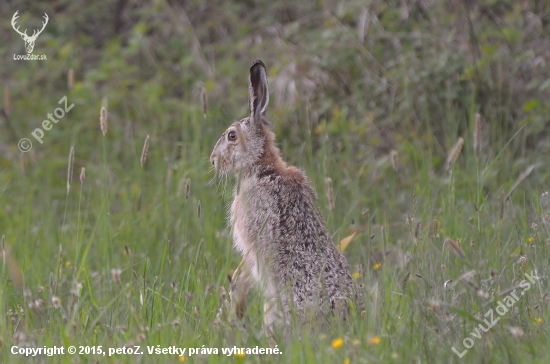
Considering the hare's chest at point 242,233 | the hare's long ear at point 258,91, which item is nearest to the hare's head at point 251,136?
the hare's long ear at point 258,91

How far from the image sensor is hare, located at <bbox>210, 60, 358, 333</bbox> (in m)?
4.42

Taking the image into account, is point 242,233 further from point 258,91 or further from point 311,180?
point 311,180

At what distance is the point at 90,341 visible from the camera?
4.19m

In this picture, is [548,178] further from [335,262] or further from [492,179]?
[335,262]

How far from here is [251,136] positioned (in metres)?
5.67

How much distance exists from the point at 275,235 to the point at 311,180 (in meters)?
1.77

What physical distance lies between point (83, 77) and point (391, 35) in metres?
4.63

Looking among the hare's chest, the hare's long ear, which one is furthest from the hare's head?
the hare's chest

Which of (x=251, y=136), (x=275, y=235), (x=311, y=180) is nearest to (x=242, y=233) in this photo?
(x=275, y=235)

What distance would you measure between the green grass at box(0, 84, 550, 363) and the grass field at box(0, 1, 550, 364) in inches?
0.8

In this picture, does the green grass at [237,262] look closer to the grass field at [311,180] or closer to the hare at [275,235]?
the grass field at [311,180]

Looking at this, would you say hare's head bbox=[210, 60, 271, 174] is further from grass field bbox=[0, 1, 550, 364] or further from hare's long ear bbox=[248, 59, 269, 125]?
grass field bbox=[0, 1, 550, 364]

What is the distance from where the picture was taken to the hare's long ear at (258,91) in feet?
17.9

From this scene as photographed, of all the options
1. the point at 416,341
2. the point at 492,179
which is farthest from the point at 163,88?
the point at 416,341
